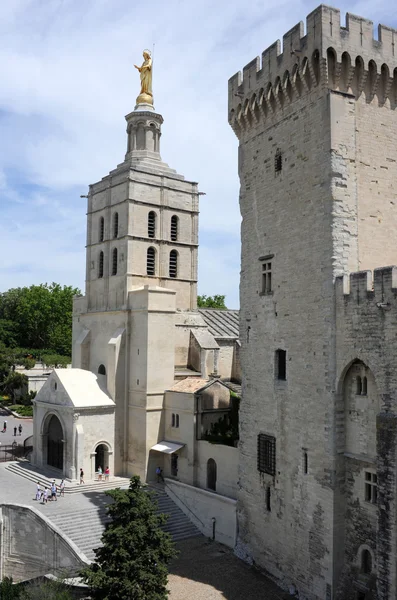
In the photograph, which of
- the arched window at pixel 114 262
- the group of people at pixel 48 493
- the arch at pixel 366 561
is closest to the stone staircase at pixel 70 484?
the group of people at pixel 48 493

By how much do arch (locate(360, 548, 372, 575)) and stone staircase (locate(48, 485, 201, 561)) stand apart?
10859 mm

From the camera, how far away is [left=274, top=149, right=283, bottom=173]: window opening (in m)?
24.2

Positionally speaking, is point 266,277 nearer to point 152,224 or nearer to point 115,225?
point 152,224

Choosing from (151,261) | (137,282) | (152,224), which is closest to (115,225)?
(152,224)

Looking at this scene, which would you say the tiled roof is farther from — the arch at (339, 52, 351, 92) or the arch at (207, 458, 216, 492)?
the arch at (339, 52, 351, 92)

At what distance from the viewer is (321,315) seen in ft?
69.9

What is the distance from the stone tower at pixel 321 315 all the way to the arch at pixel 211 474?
15.1 feet

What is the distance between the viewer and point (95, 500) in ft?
97.9

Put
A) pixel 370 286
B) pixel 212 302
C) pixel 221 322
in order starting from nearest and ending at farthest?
pixel 370 286, pixel 221 322, pixel 212 302

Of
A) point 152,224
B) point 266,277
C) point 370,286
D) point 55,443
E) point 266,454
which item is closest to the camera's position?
point 370,286

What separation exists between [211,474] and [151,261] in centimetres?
1500

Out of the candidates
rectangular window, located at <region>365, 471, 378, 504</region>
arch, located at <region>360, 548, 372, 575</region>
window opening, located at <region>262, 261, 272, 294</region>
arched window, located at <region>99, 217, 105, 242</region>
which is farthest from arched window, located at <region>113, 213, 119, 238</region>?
arch, located at <region>360, 548, 372, 575</region>

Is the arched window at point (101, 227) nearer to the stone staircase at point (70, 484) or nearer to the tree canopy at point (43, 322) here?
the stone staircase at point (70, 484)

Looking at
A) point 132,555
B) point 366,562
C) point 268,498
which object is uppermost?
point 268,498
